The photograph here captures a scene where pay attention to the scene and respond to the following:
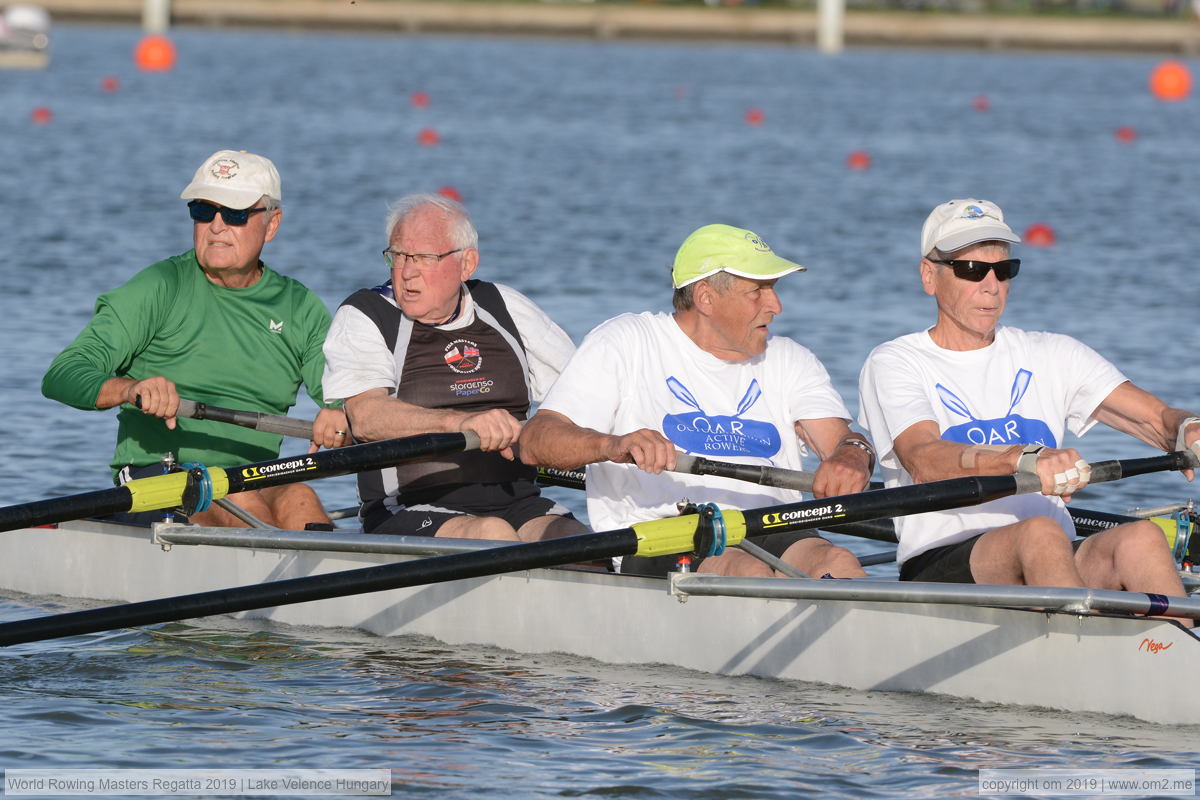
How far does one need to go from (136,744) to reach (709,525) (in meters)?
1.88

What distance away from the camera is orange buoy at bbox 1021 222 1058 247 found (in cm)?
2106

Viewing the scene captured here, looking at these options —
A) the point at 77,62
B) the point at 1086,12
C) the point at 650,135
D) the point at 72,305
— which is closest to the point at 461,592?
the point at 72,305

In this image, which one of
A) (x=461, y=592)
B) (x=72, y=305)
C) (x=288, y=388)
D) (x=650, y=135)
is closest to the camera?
(x=461, y=592)

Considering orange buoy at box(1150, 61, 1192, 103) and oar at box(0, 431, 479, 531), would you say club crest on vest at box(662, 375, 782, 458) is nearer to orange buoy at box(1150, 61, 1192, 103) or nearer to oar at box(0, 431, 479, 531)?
oar at box(0, 431, 479, 531)

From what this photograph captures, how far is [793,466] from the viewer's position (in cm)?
668

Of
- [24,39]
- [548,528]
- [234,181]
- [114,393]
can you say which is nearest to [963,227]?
[548,528]

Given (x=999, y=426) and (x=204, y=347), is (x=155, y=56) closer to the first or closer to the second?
(x=204, y=347)

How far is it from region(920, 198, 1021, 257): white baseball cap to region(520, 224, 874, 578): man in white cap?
0.47 meters

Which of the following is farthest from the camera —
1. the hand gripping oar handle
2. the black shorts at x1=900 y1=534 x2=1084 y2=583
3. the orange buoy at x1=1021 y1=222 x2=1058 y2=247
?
the orange buoy at x1=1021 y1=222 x2=1058 y2=247

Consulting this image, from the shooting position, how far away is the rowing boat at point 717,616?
587 cm

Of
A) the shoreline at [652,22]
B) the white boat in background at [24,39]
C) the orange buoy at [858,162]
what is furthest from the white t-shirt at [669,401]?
the shoreline at [652,22]

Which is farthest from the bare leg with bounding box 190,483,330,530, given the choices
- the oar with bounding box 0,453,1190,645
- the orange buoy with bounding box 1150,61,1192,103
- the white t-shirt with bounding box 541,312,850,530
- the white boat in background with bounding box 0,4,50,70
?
the orange buoy with bounding box 1150,61,1192,103

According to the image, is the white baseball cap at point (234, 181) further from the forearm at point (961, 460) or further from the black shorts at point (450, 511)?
the forearm at point (961, 460)

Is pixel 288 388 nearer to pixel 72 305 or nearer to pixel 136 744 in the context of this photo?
pixel 136 744
